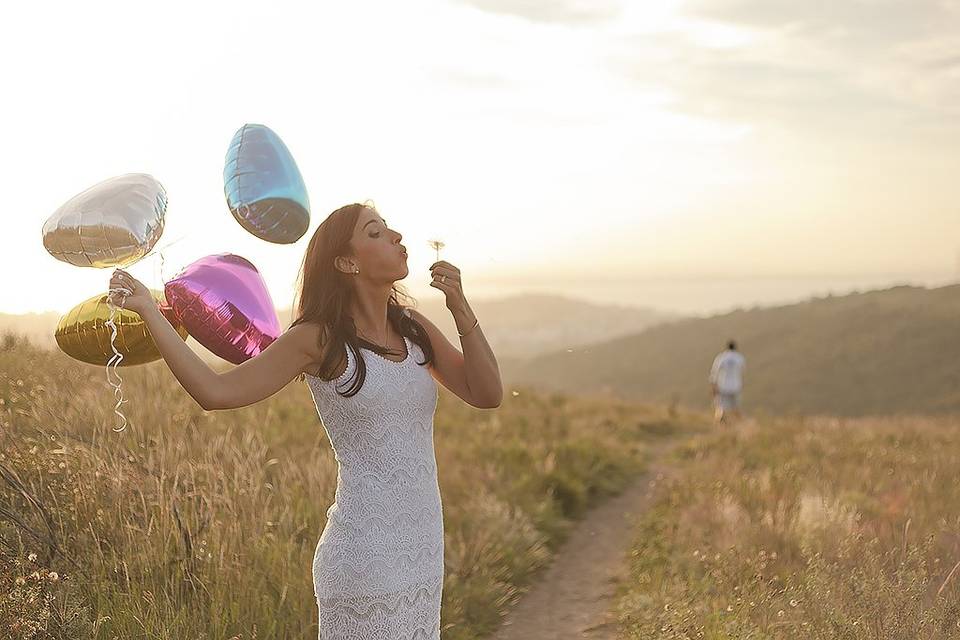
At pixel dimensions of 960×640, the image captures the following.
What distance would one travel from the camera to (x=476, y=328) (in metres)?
3.23

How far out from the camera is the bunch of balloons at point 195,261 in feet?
11.1

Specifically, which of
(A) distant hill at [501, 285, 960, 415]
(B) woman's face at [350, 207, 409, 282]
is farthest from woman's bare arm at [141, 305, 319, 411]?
(A) distant hill at [501, 285, 960, 415]

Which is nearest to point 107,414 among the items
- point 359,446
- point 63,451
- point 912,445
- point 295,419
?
point 63,451

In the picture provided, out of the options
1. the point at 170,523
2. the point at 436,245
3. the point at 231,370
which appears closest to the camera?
the point at 231,370

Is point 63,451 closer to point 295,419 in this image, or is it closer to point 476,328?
point 476,328

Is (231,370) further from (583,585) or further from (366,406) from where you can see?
(583,585)

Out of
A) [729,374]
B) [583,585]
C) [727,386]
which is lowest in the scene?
[583,585]

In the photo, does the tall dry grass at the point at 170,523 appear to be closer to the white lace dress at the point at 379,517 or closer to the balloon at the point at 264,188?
the white lace dress at the point at 379,517

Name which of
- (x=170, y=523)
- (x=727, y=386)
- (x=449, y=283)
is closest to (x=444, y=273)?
(x=449, y=283)

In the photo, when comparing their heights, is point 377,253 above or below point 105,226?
below

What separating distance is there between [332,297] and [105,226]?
1004mm

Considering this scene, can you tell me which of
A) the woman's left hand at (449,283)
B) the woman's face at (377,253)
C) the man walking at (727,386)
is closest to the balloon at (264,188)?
the woman's face at (377,253)

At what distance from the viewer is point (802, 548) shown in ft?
19.6

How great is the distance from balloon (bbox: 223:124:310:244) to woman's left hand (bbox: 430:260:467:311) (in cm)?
91
